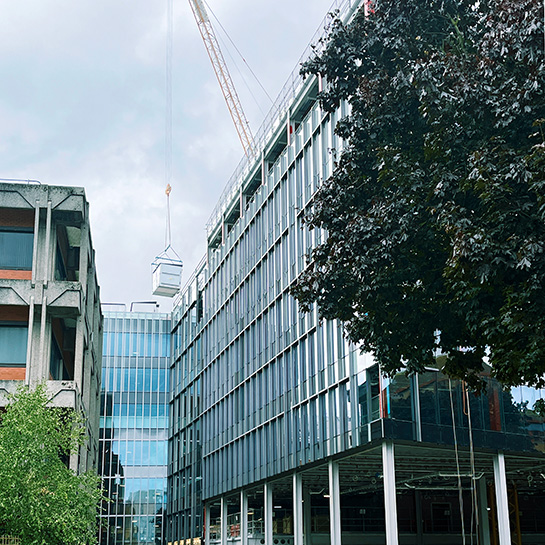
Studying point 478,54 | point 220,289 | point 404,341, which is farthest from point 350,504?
point 478,54

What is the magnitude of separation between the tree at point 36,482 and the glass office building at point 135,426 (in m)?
61.6

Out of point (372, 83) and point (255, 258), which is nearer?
point (372, 83)

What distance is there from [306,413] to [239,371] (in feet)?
51.5

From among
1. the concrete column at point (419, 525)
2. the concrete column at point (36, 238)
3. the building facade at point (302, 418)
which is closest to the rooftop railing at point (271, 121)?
the building facade at point (302, 418)

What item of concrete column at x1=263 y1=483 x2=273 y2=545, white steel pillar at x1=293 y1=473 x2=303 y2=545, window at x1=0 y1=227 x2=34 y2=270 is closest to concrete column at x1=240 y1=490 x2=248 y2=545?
concrete column at x1=263 y1=483 x2=273 y2=545

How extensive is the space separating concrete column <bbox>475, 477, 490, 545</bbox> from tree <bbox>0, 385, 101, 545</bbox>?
24274 millimetres

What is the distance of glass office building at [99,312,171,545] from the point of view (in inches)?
3570

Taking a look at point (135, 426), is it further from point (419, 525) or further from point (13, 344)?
point (13, 344)

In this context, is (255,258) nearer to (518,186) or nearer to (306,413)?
(306,413)

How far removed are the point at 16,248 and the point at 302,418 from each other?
17.3 metres

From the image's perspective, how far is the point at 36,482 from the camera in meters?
29.1

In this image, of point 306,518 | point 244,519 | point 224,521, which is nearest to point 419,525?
point 306,518

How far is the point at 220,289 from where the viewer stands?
67625 mm

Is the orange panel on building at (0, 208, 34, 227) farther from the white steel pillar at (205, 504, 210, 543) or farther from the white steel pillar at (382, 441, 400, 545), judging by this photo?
the white steel pillar at (205, 504, 210, 543)
